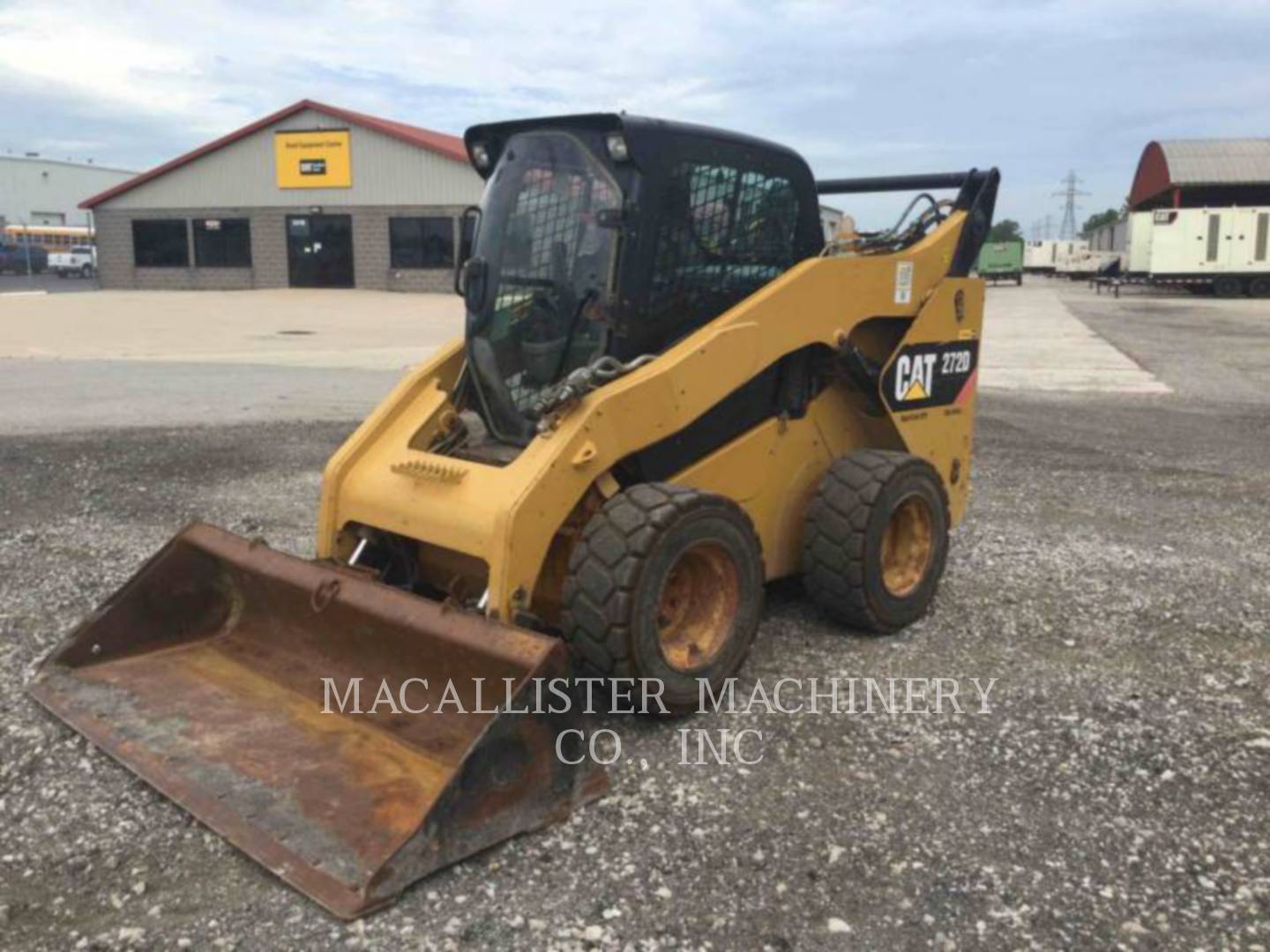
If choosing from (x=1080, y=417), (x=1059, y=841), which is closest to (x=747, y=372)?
(x=1059, y=841)

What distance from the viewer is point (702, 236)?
4.28m

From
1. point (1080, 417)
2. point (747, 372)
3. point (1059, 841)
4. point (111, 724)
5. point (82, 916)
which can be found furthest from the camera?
point (1080, 417)

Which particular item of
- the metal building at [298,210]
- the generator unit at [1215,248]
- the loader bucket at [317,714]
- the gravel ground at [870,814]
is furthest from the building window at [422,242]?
the loader bucket at [317,714]

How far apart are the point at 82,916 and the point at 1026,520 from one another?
5751 mm

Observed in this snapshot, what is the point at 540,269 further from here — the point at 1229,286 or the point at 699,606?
the point at 1229,286

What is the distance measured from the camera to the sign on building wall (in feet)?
117

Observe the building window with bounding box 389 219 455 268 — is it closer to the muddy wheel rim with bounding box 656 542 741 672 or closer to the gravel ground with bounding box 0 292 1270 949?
the gravel ground with bounding box 0 292 1270 949

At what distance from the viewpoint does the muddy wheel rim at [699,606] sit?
3.89 meters

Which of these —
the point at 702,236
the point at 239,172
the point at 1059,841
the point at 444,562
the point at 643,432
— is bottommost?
the point at 1059,841

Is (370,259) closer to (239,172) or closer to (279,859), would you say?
(239,172)

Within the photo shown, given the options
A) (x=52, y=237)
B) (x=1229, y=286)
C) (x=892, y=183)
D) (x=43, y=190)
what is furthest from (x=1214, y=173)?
(x=43, y=190)

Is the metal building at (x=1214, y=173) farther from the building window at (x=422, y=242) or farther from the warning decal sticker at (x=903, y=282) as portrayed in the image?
the warning decal sticker at (x=903, y=282)

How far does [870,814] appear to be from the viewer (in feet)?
11.0

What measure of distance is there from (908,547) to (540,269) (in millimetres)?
2083
